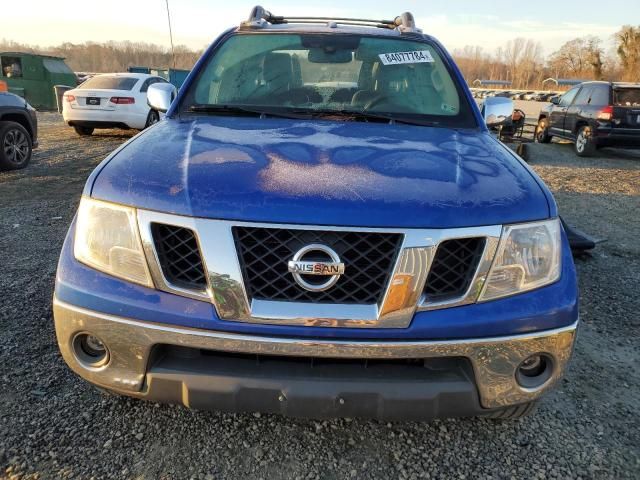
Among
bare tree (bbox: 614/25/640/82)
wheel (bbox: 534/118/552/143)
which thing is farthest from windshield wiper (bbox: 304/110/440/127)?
bare tree (bbox: 614/25/640/82)

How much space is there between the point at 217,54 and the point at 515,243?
2.29m

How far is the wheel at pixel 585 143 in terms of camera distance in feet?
37.5

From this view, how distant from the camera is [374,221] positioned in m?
1.68

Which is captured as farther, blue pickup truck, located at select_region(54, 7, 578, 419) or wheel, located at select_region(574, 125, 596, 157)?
wheel, located at select_region(574, 125, 596, 157)

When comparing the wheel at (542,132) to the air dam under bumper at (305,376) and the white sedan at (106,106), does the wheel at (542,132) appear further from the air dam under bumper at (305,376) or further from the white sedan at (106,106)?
the air dam under bumper at (305,376)

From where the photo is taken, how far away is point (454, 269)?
179 centimetres

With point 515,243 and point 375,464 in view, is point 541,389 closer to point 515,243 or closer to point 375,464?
point 515,243

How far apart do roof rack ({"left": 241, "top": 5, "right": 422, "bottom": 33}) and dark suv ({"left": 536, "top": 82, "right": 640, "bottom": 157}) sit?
358 inches

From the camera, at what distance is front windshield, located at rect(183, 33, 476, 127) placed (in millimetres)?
2898

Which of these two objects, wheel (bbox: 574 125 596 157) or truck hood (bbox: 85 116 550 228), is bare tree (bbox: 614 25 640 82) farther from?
truck hood (bbox: 85 116 550 228)

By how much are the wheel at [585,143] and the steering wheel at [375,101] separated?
401 inches

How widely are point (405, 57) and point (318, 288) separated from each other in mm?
2035

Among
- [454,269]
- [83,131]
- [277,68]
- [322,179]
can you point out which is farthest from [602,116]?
[83,131]

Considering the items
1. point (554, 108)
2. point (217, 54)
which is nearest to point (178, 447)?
point (217, 54)
